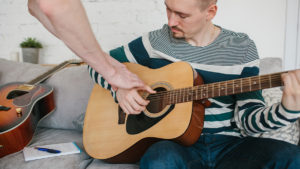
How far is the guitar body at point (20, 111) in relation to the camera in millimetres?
1336

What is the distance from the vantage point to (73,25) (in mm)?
717

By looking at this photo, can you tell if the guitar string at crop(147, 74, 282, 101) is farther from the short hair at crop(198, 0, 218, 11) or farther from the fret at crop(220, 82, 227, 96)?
the short hair at crop(198, 0, 218, 11)

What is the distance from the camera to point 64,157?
4.33ft

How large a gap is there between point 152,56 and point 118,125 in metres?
0.41

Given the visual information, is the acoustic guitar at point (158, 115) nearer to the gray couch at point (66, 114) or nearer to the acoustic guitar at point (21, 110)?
the gray couch at point (66, 114)

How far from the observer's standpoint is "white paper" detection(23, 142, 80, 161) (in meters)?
1.30

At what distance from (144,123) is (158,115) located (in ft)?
0.24

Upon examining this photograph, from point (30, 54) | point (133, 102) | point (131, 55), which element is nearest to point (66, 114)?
point (131, 55)

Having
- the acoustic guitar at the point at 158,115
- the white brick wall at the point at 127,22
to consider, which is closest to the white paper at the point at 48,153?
the acoustic guitar at the point at 158,115

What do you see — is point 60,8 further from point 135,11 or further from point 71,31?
point 135,11

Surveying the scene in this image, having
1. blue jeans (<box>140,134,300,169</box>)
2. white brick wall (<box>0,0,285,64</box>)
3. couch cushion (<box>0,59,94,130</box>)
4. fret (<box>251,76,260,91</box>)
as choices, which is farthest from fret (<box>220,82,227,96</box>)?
white brick wall (<box>0,0,285,64</box>)

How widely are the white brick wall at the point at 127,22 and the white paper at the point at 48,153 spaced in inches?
43.4

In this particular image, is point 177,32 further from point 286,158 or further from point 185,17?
point 286,158

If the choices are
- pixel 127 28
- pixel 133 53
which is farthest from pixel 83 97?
pixel 127 28
